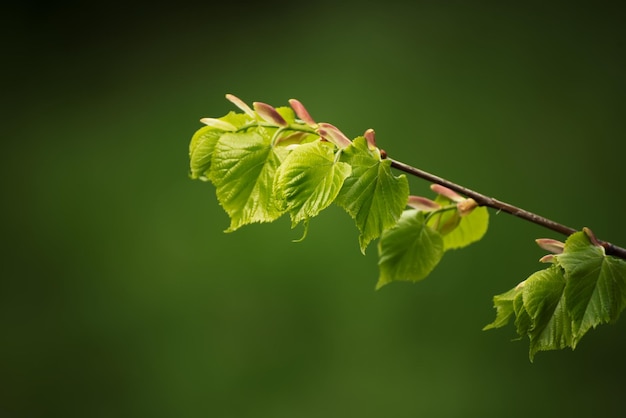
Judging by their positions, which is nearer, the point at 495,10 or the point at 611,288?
the point at 611,288

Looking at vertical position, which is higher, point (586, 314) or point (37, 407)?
point (586, 314)

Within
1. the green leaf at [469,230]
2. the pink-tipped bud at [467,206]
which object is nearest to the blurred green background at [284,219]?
the green leaf at [469,230]

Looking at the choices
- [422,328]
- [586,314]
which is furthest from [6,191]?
[586,314]

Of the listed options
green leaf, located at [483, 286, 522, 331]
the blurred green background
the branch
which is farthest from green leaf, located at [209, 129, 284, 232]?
the blurred green background

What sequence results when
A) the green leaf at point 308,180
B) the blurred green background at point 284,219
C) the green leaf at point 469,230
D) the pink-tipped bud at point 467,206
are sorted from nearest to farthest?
the green leaf at point 308,180 → the pink-tipped bud at point 467,206 → the green leaf at point 469,230 → the blurred green background at point 284,219

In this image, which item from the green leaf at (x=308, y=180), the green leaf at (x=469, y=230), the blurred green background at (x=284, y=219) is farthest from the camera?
the blurred green background at (x=284, y=219)

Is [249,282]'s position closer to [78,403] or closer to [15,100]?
[78,403]

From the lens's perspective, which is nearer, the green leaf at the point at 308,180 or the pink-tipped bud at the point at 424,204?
the green leaf at the point at 308,180

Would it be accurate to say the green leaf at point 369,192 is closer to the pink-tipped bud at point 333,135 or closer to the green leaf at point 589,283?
the pink-tipped bud at point 333,135

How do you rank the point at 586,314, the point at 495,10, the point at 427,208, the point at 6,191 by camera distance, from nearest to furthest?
the point at 586,314 < the point at 427,208 < the point at 495,10 < the point at 6,191
